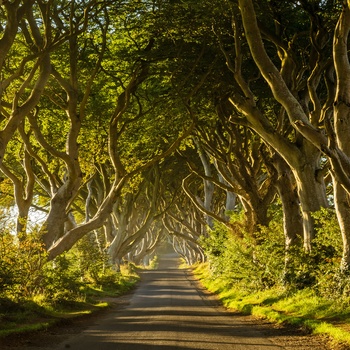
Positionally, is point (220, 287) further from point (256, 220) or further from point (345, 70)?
point (345, 70)

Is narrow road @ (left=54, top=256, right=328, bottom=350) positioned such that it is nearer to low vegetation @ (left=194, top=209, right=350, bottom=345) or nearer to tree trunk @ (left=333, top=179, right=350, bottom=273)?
low vegetation @ (left=194, top=209, right=350, bottom=345)

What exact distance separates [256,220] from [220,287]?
5.40 meters

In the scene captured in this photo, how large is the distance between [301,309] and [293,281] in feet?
9.37

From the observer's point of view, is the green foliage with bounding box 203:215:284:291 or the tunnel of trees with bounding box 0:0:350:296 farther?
the green foliage with bounding box 203:215:284:291

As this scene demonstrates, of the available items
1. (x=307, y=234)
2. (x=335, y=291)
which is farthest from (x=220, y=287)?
(x=335, y=291)

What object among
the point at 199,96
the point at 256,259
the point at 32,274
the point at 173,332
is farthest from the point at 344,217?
the point at 199,96

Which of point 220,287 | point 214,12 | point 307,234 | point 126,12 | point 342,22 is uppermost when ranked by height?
point 126,12

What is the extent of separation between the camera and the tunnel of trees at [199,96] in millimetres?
13609

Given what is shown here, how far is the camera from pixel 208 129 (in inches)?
1032

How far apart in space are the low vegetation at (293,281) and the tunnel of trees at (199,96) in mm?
122

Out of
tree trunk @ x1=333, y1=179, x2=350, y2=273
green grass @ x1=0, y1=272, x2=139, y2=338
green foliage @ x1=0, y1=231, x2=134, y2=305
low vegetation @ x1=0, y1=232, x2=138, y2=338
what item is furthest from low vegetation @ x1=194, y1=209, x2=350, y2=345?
green foliage @ x1=0, y1=231, x2=134, y2=305

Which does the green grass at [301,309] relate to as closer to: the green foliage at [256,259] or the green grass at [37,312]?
the green foliage at [256,259]

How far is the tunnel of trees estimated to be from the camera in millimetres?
13609

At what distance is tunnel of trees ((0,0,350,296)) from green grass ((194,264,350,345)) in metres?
1.06
